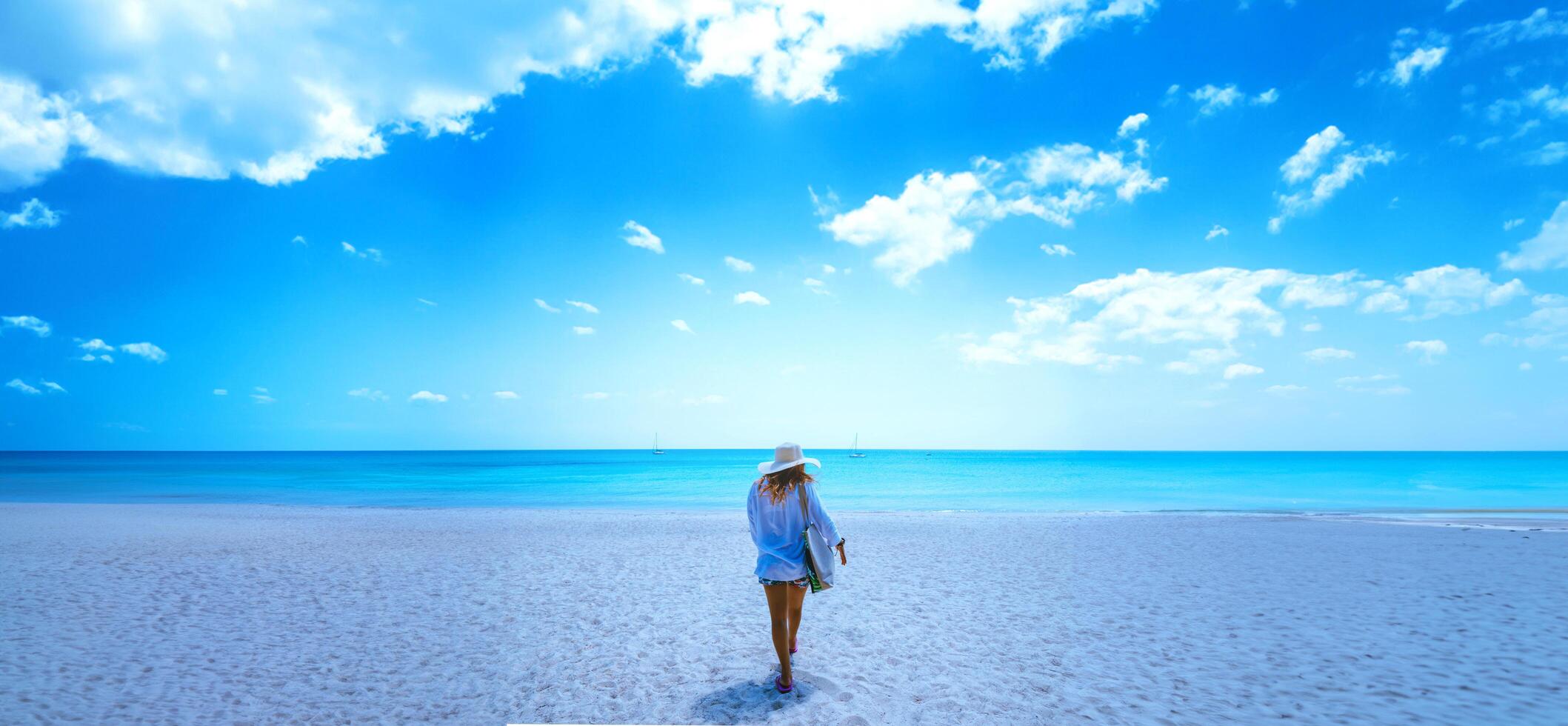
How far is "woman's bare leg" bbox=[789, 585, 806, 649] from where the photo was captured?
228 inches

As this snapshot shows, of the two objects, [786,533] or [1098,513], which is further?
[1098,513]

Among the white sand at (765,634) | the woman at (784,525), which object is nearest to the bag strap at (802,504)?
the woman at (784,525)

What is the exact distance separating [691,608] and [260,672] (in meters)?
4.53

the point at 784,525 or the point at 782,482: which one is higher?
the point at 782,482

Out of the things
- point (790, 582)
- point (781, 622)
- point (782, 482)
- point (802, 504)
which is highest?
point (782, 482)

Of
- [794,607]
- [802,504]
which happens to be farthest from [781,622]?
[802,504]

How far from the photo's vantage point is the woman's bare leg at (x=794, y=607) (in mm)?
5793

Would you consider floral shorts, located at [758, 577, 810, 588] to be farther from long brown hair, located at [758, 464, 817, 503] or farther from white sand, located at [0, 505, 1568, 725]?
white sand, located at [0, 505, 1568, 725]

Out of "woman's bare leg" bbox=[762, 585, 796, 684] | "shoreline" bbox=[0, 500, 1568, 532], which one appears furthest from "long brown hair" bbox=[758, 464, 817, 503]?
"shoreline" bbox=[0, 500, 1568, 532]

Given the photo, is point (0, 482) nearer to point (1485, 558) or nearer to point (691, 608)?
point (691, 608)

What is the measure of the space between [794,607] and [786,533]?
719 mm

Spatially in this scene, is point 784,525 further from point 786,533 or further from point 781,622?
point 781,622

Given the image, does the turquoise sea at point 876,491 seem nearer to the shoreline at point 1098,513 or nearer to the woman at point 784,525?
the shoreline at point 1098,513

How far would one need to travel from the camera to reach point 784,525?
5.69 m
